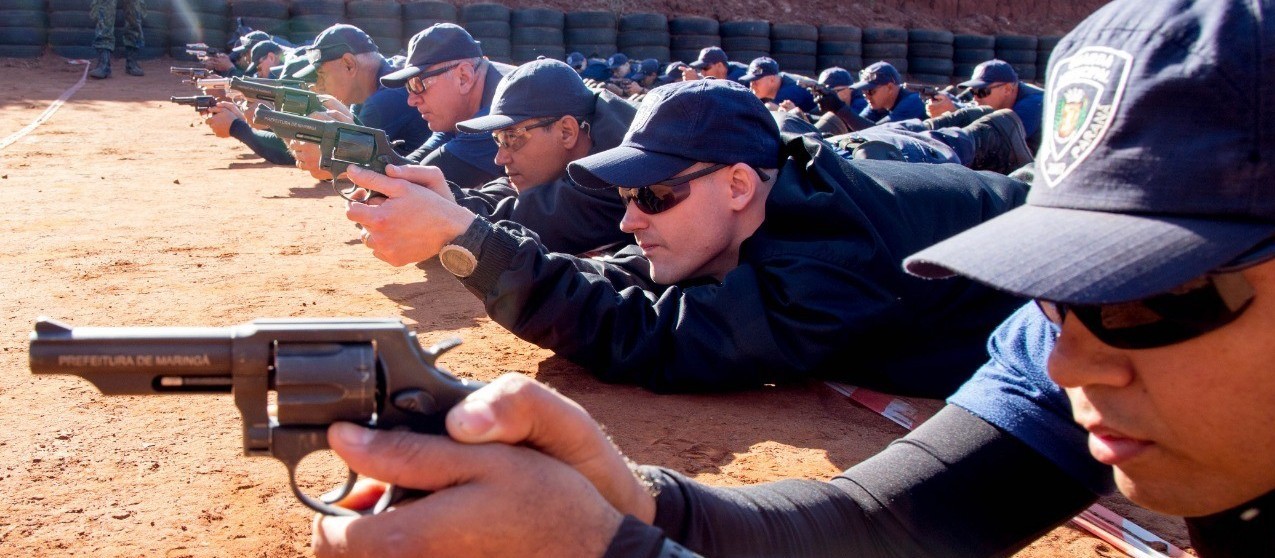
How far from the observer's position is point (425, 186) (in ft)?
13.9

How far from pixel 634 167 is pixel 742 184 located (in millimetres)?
396

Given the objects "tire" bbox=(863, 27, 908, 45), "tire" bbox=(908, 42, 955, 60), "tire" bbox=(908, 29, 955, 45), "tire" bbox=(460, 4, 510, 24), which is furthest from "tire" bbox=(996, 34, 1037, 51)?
"tire" bbox=(460, 4, 510, 24)

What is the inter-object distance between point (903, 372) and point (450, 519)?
2753mm

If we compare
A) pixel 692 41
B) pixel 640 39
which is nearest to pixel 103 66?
pixel 640 39

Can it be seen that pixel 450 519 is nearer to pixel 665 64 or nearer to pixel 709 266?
pixel 709 266

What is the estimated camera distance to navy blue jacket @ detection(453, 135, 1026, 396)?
377 centimetres

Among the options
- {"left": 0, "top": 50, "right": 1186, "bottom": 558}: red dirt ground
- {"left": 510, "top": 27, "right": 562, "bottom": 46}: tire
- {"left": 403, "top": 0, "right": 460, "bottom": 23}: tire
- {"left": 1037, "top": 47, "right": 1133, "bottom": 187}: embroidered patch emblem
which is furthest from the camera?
{"left": 510, "top": 27, "right": 562, "bottom": 46}: tire

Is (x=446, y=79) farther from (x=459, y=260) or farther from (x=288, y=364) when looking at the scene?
(x=288, y=364)

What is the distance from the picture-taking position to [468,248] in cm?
387

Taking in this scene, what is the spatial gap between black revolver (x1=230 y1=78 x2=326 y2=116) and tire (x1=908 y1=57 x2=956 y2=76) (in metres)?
17.3

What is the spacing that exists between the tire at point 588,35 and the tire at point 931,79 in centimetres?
681

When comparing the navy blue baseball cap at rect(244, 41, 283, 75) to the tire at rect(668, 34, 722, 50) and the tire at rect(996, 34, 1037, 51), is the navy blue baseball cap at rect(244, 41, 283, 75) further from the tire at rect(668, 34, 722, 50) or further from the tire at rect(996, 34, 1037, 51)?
the tire at rect(996, 34, 1037, 51)

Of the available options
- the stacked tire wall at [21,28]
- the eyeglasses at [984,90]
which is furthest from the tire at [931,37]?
the stacked tire wall at [21,28]

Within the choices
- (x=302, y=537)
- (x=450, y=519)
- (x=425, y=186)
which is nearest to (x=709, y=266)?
(x=425, y=186)
